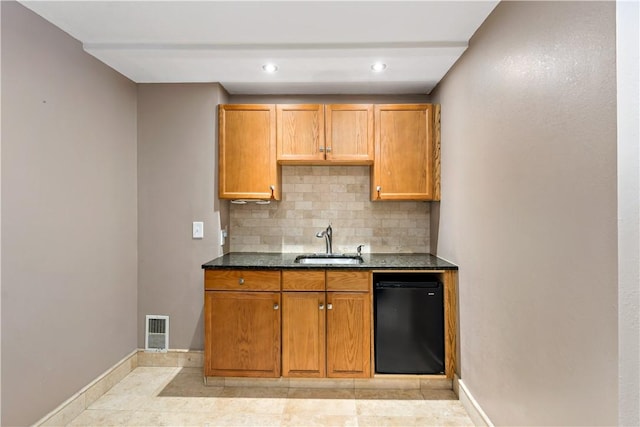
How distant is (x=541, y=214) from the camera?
4.69ft

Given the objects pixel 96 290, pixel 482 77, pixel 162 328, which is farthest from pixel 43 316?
pixel 482 77

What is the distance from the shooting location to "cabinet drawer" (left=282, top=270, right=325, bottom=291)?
8.33ft

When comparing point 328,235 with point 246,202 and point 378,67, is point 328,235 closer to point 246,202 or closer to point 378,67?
point 246,202

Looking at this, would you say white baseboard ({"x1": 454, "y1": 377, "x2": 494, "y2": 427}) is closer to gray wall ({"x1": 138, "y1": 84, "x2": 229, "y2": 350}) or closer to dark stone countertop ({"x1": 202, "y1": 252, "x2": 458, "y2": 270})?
dark stone countertop ({"x1": 202, "y1": 252, "x2": 458, "y2": 270})

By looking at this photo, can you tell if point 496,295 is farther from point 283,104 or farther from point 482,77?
point 283,104

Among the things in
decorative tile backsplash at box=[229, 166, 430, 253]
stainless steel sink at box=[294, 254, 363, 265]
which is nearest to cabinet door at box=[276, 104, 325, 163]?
decorative tile backsplash at box=[229, 166, 430, 253]

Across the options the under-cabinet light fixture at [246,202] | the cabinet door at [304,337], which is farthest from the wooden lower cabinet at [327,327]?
the under-cabinet light fixture at [246,202]

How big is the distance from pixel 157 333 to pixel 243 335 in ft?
2.95

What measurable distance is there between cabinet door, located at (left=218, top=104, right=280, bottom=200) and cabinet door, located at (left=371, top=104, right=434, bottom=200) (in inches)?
35.8

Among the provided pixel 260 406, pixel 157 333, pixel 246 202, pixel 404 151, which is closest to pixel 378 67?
pixel 404 151

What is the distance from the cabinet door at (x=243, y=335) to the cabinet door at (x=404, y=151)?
135cm

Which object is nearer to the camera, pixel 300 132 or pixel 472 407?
pixel 472 407

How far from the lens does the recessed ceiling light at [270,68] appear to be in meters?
2.55

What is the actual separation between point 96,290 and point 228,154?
141 cm
